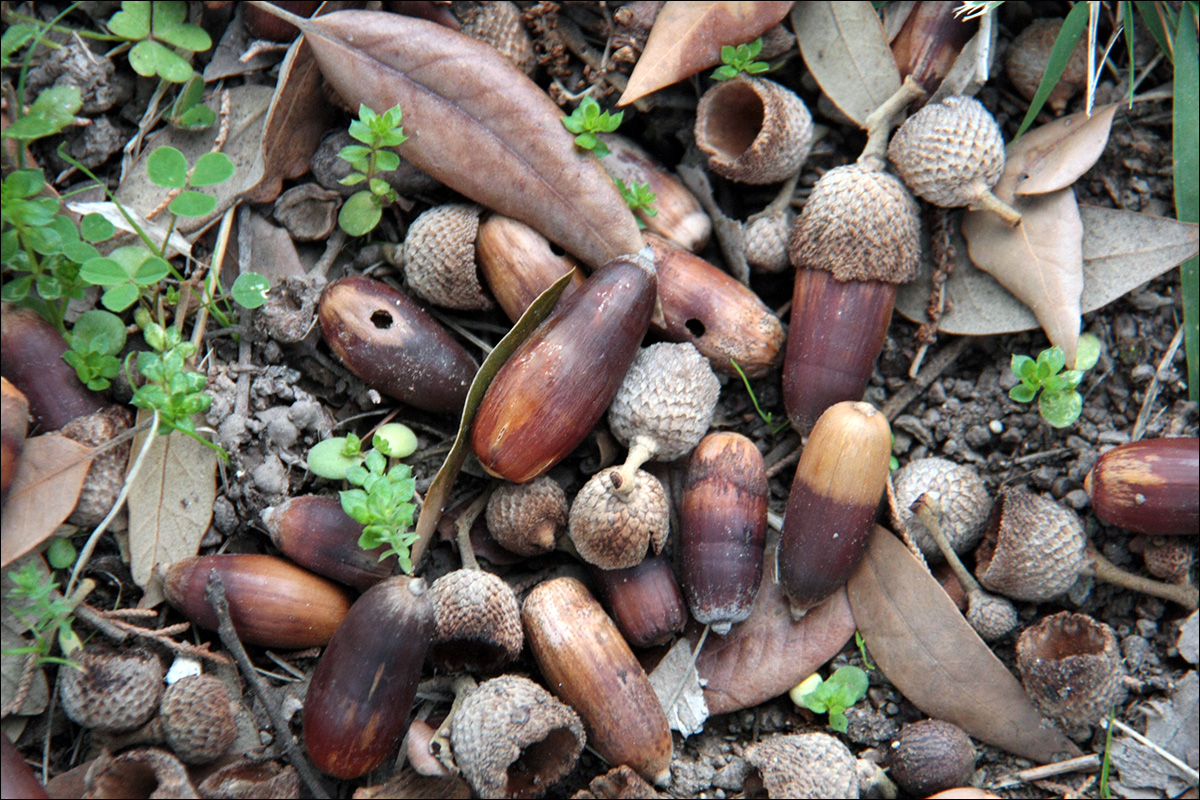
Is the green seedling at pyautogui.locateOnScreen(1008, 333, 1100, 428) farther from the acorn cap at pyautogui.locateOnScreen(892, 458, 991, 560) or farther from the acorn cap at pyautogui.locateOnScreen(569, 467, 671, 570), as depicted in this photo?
the acorn cap at pyautogui.locateOnScreen(569, 467, 671, 570)

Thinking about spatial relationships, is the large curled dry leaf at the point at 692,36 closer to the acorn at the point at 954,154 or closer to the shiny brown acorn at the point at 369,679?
the acorn at the point at 954,154

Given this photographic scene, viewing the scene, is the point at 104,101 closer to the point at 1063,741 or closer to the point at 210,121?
the point at 210,121

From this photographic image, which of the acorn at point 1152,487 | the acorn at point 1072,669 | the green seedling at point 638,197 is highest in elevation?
the green seedling at point 638,197

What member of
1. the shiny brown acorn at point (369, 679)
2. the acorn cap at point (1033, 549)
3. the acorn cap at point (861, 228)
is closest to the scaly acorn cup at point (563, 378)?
the shiny brown acorn at point (369, 679)

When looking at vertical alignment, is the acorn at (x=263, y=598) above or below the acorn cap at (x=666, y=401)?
below

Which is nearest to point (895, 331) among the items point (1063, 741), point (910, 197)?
point (910, 197)

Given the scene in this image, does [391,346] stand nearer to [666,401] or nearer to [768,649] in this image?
[666,401]
